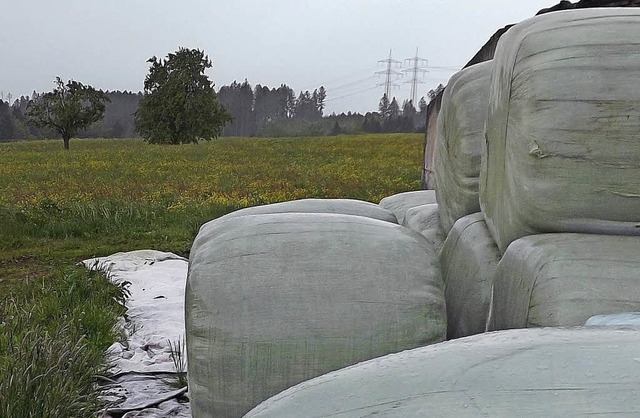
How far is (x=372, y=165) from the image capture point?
18375 millimetres

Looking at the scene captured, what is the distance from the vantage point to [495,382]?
28.4 inches

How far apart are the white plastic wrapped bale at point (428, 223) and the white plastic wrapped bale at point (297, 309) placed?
0.74 meters

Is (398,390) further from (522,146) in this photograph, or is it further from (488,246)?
(488,246)

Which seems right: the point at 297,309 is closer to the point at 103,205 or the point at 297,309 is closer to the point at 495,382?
the point at 495,382

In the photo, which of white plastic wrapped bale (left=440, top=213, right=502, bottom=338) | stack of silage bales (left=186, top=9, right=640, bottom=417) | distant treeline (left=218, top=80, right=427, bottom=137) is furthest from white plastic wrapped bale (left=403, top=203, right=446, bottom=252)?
distant treeline (left=218, top=80, right=427, bottom=137)

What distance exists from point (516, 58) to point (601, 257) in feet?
1.47

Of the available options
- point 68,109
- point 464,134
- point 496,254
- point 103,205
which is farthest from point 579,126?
point 68,109

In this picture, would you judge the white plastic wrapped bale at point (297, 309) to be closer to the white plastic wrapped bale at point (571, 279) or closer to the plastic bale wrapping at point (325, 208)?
the white plastic wrapped bale at point (571, 279)

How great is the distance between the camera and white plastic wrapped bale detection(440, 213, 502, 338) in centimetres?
162

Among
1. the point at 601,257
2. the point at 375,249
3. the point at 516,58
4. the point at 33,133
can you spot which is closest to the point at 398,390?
the point at 601,257

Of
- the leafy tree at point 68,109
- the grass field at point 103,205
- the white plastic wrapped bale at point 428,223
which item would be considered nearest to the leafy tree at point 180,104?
the leafy tree at point 68,109

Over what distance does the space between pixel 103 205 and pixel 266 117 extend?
68067 mm

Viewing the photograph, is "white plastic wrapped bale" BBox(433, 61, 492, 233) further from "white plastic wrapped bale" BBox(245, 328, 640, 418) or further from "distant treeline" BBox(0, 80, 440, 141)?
"distant treeline" BBox(0, 80, 440, 141)

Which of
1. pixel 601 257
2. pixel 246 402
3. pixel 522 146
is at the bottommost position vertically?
pixel 246 402
